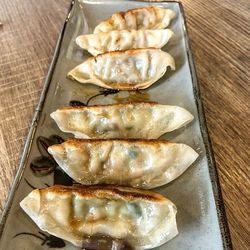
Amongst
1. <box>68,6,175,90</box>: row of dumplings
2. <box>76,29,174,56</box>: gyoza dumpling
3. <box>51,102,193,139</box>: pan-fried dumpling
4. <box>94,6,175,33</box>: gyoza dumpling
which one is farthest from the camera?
<box>94,6,175,33</box>: gyoza dumpling

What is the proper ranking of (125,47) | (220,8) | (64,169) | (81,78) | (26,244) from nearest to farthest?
(26,244) < (64,169) < (81,78) < (125,47) < (220,8)

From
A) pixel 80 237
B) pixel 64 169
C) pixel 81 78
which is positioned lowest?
pixel 80 237

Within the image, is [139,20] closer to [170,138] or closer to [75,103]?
[75,103]

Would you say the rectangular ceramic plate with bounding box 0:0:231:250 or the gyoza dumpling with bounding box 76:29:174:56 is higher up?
the gyoza dumpling with bounding box 76:29:174:56

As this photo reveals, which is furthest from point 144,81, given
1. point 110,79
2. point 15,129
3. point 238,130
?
point 15,129

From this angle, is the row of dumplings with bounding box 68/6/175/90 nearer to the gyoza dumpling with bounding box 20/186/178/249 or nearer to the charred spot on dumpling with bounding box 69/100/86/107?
the charred spot on dumpling with bounding box 69/100/86/107

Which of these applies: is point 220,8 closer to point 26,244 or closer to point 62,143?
point 62,143

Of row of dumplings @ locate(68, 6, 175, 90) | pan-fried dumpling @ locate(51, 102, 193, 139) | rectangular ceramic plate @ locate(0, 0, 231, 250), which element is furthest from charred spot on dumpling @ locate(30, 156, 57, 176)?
row of dumplings @ locate(68, 6, 175, 90)
